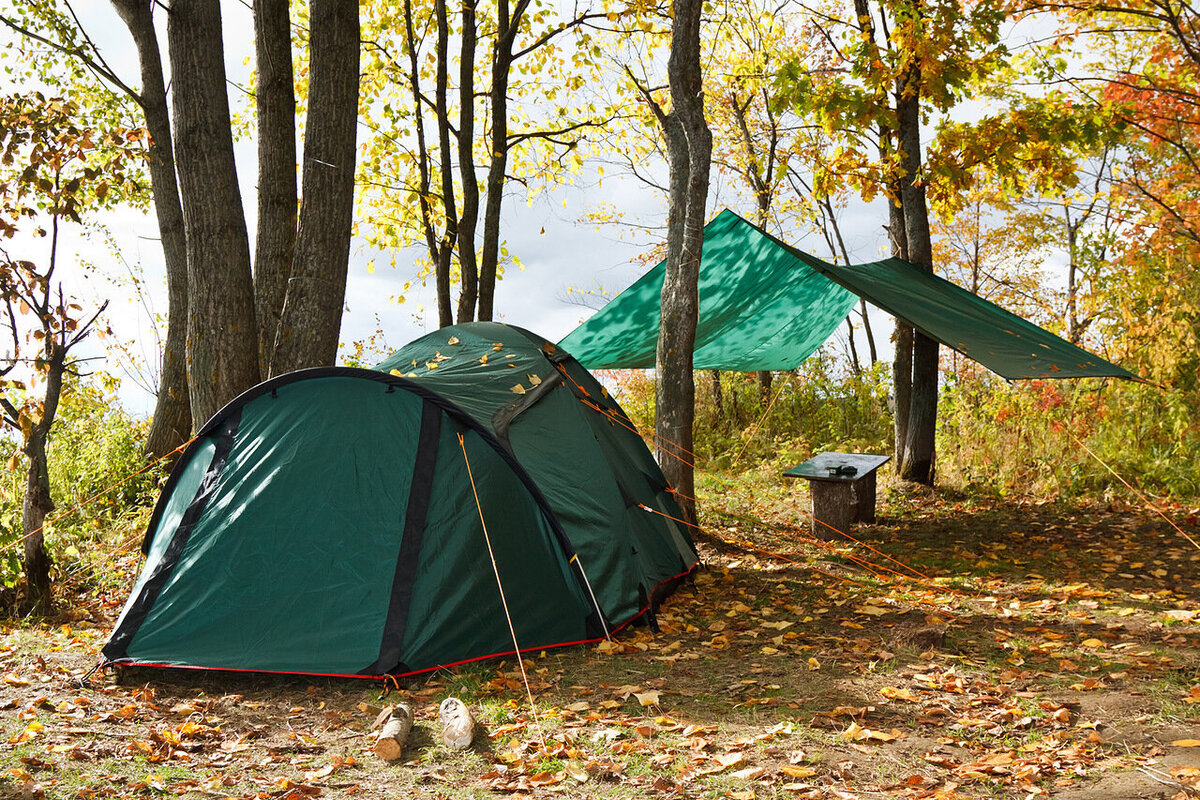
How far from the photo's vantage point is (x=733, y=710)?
326 cm

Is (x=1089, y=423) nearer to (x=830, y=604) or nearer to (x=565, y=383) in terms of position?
(x=830, y=604)

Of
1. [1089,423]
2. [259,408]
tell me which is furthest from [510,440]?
[1089,423]

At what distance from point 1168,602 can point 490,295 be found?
6138 millimetres

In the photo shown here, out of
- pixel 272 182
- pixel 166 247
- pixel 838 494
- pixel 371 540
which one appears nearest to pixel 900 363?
pixel 838 494

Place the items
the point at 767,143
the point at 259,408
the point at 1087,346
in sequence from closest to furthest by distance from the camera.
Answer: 1. the point at 259,408
2. the point at 1087,346
3. the point at 767,143

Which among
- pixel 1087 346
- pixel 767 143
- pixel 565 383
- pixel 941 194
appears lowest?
pixel 565 383

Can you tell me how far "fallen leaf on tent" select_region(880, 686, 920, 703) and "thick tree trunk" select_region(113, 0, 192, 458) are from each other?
6.05 m

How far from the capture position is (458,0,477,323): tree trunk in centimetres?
841

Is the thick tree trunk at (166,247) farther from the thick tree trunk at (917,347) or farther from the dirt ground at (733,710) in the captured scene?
the thick tree trunk at (917,347)

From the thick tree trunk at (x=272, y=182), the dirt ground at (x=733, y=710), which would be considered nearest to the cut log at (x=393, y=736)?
the dirt ground at (x=733, y=710)

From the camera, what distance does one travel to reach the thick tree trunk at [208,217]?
16.9 ft

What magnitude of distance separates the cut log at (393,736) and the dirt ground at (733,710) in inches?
1.5

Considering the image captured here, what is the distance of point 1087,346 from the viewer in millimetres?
10297

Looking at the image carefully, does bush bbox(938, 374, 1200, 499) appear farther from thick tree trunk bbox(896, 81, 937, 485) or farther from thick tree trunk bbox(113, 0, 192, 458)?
thick tree trunk bbox(113, 0, 192, 458)
